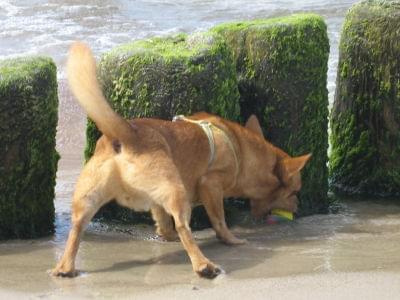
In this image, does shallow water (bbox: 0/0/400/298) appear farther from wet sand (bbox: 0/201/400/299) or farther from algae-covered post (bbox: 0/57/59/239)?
algae-covered post (bbox: 0/57/59/239)

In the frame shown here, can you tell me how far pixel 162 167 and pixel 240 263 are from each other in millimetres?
784

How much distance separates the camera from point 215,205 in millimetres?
6824

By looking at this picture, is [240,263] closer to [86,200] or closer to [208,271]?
[208,271]

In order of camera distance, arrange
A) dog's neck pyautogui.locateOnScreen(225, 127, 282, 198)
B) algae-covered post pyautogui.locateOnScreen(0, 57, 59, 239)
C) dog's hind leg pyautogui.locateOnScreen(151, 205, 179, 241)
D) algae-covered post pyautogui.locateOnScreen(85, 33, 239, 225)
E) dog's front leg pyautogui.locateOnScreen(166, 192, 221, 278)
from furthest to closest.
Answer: dog's neck pyautogui.locateOnScreen(225, 127, 282, 198) → algae-covered post pyautogui.locateOnScreen(85, 33, 239, 225) → dog's hind leg pyautogui.locateOnScreen(151, 205, 179, 241) → algae-covered post pyautogui.locateOnScreen(0, 57, 59, 239) → dog's front leg pyautogui.locateOnScreen(166, 192, 221, 278)

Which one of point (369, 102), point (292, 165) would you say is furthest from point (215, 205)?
point (369, 102)

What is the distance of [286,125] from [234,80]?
0.61 meters

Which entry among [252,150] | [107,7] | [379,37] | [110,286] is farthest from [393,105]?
[107,7]

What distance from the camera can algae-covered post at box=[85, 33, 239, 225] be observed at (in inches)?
275

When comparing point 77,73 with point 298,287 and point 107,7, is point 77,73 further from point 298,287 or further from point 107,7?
point 107,7

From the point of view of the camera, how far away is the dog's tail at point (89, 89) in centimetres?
611

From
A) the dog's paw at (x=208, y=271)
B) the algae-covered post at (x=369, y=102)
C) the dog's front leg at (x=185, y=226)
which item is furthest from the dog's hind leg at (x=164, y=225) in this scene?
the algae-covered post at (x=369, y=102)

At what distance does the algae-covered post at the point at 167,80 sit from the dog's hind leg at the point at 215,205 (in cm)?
58

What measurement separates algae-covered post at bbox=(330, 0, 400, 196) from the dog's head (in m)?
0.98

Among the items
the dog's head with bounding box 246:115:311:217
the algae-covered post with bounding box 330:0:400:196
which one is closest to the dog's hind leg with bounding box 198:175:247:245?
the dog's head with bounding box 246:115:311:217
